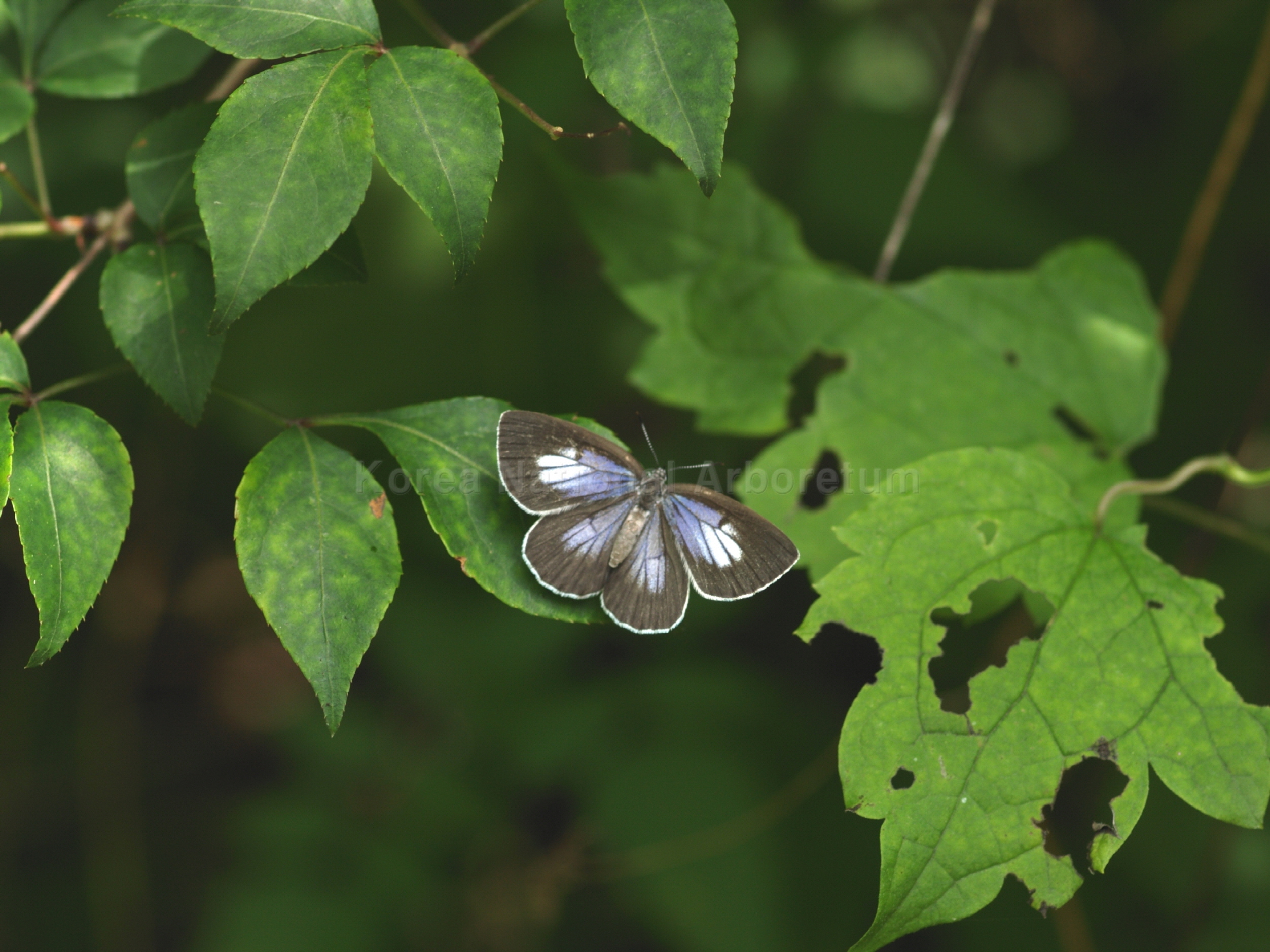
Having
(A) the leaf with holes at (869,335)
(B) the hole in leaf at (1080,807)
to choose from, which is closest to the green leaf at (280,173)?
(A) the leaf with holes at (869,335)

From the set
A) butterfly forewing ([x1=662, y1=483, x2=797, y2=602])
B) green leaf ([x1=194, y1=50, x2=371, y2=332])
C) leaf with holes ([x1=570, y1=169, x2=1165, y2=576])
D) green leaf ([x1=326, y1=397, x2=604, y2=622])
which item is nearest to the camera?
green leaf ([x1=194, y1=50, x2=371, y2=332])

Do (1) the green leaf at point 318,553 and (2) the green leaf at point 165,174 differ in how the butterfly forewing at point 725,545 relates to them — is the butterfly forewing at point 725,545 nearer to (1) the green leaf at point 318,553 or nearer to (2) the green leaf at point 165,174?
(1) the green leaf at point 318,553

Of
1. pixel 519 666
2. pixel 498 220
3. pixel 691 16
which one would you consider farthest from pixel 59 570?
pixel 498 220

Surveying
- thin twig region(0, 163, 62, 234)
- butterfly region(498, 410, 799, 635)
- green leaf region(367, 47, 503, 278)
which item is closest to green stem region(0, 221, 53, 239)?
thin twig region(0, 163, 62, 234)

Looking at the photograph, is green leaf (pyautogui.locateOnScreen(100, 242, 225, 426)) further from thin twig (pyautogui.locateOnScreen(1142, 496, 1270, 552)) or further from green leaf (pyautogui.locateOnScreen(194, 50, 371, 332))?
thin twig (pyautogui.locateOnScreen(1142, 496, 1270, 552))

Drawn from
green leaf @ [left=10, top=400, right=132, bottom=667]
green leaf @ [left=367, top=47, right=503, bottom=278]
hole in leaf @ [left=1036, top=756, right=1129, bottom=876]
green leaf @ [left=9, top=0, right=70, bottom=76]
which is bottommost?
hole in leaf @ [left=1036, top=756, right=1129, bottom=876]

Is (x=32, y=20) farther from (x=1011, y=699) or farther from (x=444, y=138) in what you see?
(x=1011, y=699)

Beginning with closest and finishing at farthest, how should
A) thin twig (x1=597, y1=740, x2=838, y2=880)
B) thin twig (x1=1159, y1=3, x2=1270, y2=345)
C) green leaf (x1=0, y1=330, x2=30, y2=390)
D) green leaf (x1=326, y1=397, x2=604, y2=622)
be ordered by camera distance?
green leaf (x1=0, y1=330, x2=30, y2=390) → green leaf (x1=326, y1=397, x2=604, y2=622) → thin twig (x1=1159, y1=3, x2=1270, y2=345) → thin twig (x1=597, y1=740, x2=838, y2=880)
